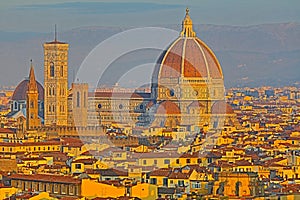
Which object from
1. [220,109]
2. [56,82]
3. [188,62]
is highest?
[188,62]

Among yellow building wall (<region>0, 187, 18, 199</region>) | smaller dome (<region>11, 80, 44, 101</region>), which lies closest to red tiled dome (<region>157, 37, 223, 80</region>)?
smaller dome (<region>11, 80, 44, 101</region>)

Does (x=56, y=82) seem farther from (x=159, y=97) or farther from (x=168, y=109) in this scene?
(x=159, y=97)

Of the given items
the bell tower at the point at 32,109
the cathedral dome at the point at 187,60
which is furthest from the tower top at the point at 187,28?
the bell tower at the point at 32,109

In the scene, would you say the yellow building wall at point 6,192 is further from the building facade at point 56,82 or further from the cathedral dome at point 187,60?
the cathedral dome at point 187,60

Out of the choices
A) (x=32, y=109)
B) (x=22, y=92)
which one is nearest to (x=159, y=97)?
(x=22, y=92)

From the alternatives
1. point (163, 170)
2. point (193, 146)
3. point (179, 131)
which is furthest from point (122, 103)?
point (163, 170)

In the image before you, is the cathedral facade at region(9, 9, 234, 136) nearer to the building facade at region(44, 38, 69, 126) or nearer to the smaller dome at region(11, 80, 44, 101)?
the building facade at region(44, 38, 69, 126)
